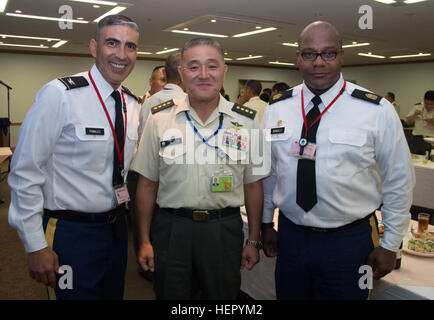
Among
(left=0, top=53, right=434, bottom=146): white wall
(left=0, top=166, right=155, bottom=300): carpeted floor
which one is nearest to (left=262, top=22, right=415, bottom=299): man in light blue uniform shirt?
(left=0, top=166, right=155, bottom=300): carpeted floor

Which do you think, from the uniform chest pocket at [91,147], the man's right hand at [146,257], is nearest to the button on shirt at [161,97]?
the uniform chest pocket at [91,147]

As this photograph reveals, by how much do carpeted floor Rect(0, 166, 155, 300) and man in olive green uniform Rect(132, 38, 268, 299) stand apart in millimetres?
1397

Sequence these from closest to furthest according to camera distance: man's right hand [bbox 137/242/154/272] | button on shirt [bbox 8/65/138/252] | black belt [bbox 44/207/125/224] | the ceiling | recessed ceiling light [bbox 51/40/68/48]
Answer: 1. button on shirt [bbox 8/65/138/252]
2. black belt [bbox 44/207/125/224]
3. man's right hand [bbox 137/242/154/272]
4. the ceiling
5. recessed ceiling light [bbox 51/40/68/48]

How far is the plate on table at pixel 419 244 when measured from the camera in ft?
6.07

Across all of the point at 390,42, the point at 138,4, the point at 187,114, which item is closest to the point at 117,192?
the point at 187,114

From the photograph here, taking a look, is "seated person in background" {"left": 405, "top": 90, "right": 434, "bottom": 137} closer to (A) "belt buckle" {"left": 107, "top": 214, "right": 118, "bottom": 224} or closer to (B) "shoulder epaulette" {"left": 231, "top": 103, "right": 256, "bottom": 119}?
(B) "shoulder epaulette" {"left": 231, "top": 103, "right": 256, "bottom": 119}

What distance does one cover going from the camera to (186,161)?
1.65 metres

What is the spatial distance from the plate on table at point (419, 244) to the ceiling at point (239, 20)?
477cm

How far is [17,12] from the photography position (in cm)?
669

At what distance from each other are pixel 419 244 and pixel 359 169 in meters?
0.69

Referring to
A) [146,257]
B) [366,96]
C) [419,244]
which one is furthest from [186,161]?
[419,244]

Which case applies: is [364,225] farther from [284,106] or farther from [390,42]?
[390,42]

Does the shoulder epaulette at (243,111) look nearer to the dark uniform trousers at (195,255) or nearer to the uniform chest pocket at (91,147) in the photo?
the dark uniform trousers at (195,255)

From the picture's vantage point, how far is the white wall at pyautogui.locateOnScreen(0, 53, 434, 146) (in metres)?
12.4
